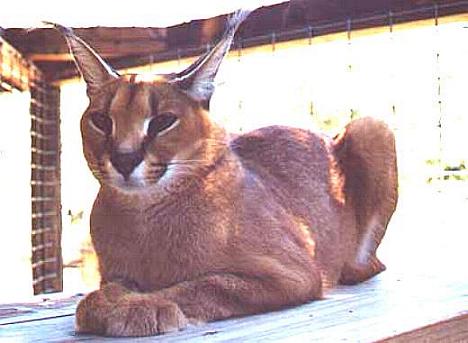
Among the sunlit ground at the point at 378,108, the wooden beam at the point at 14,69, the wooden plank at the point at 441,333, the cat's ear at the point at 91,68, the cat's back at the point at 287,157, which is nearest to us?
the wooden plank at the point at 441,333

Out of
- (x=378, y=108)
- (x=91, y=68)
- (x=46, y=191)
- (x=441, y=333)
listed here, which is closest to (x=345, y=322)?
(x=441, y=333)

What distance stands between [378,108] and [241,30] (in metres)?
0.61

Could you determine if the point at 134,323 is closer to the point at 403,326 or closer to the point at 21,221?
the point at 403,326

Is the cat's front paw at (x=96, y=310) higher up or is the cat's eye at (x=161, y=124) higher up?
the cat's eye at (x=161, y=124)

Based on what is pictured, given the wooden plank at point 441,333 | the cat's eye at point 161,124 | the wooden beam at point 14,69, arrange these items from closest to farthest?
1. the wooden plank at point 441,333
2. the cat's eye at point 161,124
3. the wooden beam at point 14,69

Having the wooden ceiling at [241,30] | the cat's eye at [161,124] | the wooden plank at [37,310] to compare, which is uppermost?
the wooden ceiling at [241,30]

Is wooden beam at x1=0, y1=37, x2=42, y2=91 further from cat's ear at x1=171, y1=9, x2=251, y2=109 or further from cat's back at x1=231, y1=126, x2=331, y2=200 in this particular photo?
cat's ear at x1=171, y1=9, x2=251, y2=109

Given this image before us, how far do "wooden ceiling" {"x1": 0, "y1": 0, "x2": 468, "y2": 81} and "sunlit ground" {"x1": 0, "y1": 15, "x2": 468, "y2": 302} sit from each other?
7 cm

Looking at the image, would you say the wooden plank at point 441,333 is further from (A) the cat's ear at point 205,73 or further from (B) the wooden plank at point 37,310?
(B) the wooden plank at point 37,310

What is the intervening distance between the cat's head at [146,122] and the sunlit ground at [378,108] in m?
0.58

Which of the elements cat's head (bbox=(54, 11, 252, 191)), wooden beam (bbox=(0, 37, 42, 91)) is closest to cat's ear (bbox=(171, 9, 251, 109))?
cat's head (bbox=(54, 11, 252, 191))

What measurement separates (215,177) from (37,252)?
1.77 metres

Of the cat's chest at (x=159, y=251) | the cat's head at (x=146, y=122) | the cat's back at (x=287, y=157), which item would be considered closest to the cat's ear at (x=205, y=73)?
the cat's head at (x=146, y=122)

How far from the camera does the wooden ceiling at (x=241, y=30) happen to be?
8.06ft
